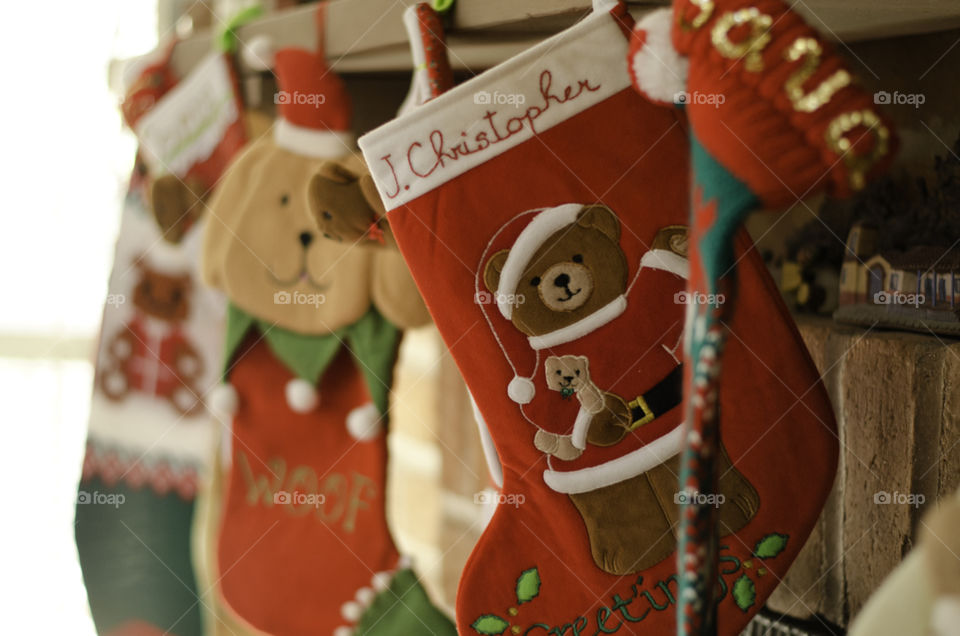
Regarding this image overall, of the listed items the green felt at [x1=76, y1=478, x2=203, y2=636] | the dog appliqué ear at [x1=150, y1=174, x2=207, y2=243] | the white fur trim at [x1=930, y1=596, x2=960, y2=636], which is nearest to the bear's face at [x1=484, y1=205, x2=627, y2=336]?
the white fur trim at [x1=930, y1=596, x2=960, y2=636]

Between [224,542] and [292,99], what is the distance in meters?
0.57

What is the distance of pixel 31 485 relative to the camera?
170cm

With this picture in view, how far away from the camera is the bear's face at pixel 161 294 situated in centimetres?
120

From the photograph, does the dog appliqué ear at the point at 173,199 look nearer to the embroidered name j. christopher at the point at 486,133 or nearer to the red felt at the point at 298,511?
the red felt at the point at 298,511

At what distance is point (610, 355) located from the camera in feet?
2.20

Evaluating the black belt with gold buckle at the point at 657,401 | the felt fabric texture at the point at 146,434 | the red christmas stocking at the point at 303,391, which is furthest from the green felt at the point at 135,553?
the black belt with gold buckle at the point at 657,401

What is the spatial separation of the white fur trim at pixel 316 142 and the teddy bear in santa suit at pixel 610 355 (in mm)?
357

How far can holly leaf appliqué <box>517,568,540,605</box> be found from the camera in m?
0.71

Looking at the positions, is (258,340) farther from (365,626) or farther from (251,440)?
(365,626)

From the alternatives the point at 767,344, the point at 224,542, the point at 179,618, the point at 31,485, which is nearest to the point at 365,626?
the point at 224,542

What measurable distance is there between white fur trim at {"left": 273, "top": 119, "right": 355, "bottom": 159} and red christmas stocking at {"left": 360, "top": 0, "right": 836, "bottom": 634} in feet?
0.95

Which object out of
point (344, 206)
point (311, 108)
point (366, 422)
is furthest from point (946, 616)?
point (311, 108)

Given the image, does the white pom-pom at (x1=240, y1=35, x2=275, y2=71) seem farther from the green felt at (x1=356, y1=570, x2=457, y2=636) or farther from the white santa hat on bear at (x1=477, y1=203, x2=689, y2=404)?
the green felt at (x1=356, y1=570, x2=457, y2=636)

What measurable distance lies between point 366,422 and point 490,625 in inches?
13.2
